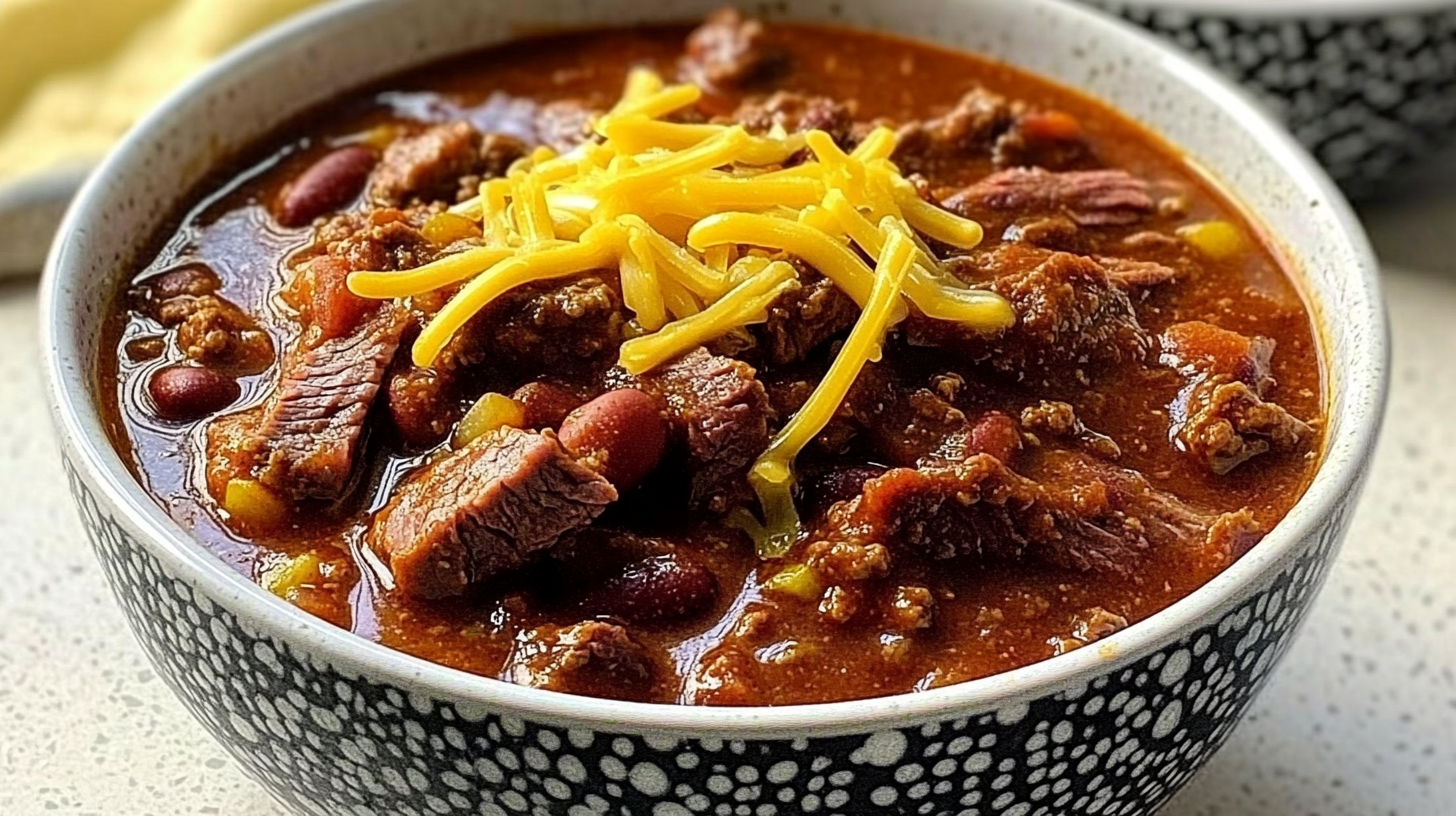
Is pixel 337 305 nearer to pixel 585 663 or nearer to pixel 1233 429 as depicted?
pixel 585 663

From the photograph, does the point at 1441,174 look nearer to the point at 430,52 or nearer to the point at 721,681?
the point at 430,52

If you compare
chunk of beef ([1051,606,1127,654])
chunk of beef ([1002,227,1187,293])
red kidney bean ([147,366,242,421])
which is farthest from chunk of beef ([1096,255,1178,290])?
red kidney bean ([147,366,242,421])

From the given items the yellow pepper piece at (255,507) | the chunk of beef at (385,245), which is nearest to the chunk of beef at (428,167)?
the chunk of beef at (385,245)

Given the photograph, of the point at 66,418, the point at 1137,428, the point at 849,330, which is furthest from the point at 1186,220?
the point at 66,418

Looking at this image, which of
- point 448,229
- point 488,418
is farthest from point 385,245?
point 488,418

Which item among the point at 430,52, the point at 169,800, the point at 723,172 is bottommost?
the point at 169,800

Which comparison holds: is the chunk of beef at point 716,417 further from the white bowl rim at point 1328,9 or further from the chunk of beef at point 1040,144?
the white bowl rim at point 1328,9
